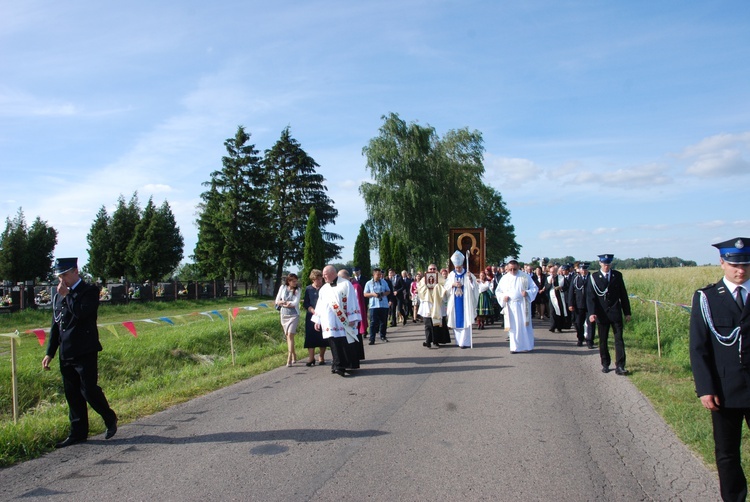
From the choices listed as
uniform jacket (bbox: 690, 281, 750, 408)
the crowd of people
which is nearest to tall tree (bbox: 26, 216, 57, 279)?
the crowd of people

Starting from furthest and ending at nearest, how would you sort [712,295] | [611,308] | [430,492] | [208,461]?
[611,308], [208,461], [430,492], [712,295]

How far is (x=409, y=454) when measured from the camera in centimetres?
565

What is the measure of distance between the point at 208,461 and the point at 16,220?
42356 mm

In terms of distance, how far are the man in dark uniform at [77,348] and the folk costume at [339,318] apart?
4.26 metres

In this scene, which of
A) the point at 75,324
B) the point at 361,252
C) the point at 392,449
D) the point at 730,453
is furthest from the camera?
the point at 361,252

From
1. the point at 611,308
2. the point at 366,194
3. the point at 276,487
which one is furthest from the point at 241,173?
the point at 276,487

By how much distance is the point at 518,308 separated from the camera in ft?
42.2

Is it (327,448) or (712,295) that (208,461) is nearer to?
(327,448)

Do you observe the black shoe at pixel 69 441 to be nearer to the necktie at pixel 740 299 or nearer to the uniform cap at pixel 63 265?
the uniform cap at pixel 63 265

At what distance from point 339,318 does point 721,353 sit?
6879 millimetres

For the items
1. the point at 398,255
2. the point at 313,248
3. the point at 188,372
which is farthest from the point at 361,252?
the point at 188,372

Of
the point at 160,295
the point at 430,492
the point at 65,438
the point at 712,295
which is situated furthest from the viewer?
the point at 160,295

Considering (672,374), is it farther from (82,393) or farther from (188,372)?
(188,372)

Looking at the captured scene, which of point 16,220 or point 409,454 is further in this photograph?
point 16,220
